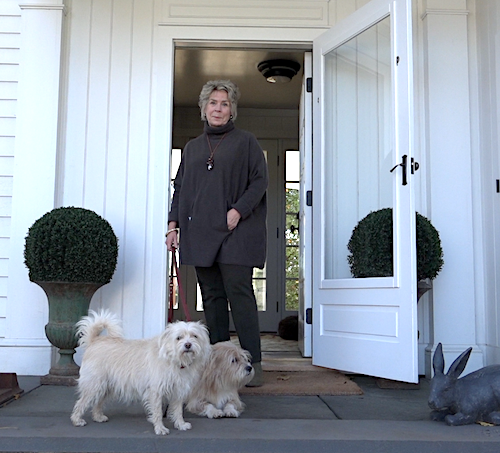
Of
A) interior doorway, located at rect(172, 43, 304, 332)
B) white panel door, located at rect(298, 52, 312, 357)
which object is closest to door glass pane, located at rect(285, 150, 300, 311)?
interior doorway, located at rect(172, 43, 304, 332)

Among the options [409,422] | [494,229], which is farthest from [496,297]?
[409,422]

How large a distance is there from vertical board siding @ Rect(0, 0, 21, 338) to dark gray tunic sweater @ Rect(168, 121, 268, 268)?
1351 millimetres

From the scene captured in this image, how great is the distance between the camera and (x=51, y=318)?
3578 millimetres

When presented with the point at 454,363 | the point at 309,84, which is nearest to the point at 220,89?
the point at 309,84

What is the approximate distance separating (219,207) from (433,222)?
5.13 ft

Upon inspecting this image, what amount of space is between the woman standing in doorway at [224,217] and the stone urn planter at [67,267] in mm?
522

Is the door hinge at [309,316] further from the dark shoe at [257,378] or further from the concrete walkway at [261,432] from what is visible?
the concrete walkway at [261,432]

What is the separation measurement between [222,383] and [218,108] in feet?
4.63

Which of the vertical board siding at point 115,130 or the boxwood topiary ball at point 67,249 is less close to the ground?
the vertical board siding at point 115,130

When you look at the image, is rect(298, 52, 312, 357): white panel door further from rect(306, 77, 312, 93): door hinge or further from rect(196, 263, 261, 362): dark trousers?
rect(196, 263, 261, 362): dark trousers

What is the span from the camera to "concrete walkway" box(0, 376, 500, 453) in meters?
2.28

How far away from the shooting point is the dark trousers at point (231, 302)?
3.15 m

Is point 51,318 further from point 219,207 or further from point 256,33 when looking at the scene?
point 256,33

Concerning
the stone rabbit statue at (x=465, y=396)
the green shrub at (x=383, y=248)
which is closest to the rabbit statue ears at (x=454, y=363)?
the stone rabbit statue at (x=465, y=396)
